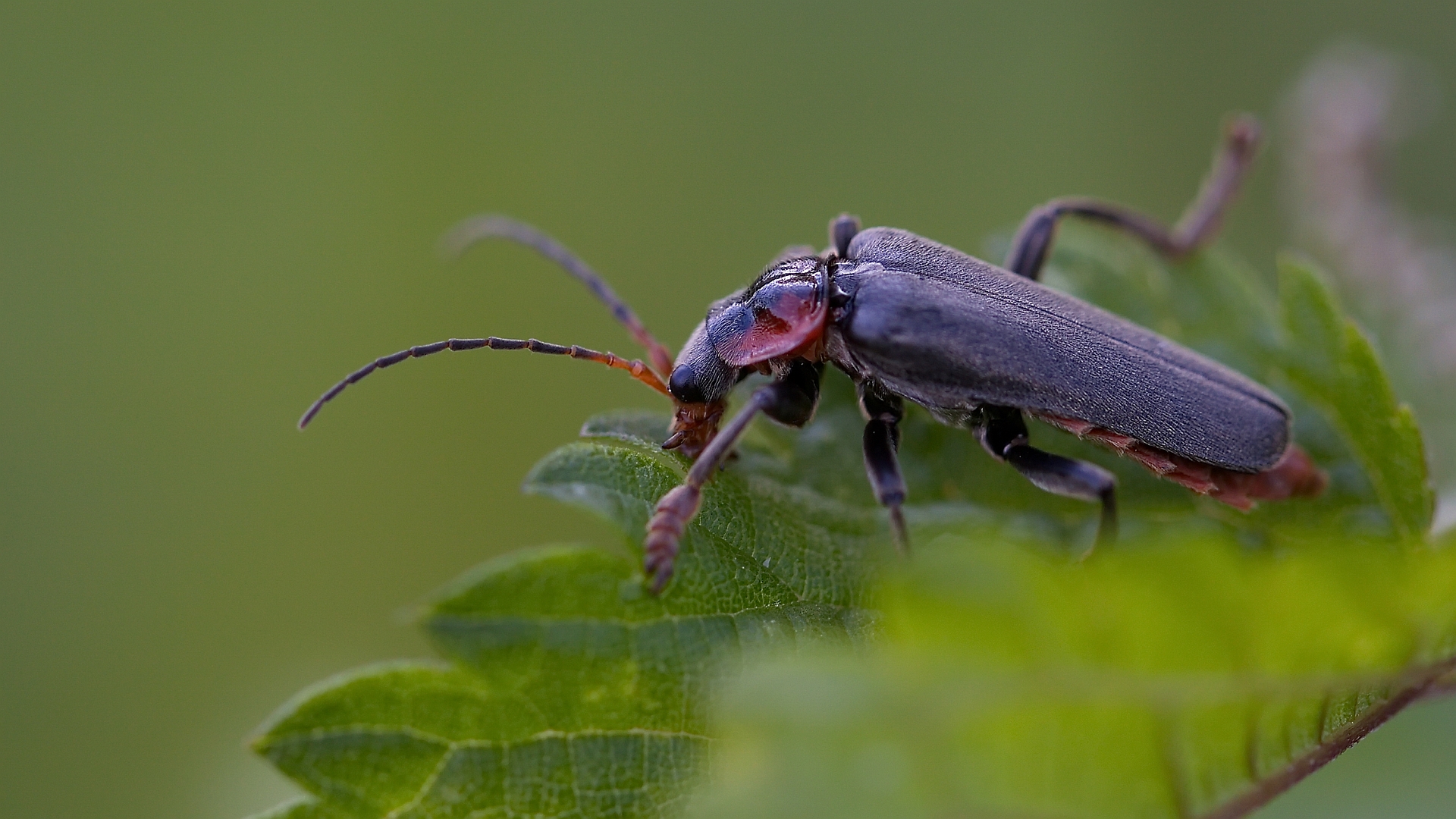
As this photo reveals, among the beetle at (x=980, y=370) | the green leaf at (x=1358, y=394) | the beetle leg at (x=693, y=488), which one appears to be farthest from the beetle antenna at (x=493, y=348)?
the green leaf at (x=1358, y=394)

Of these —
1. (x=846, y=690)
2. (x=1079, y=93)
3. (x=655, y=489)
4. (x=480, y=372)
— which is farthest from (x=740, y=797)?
(x=1079, y=93)

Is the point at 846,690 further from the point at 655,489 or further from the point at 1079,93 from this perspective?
the point at 1079,93

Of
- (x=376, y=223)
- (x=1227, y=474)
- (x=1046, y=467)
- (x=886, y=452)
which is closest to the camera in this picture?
(x=886, y=452)

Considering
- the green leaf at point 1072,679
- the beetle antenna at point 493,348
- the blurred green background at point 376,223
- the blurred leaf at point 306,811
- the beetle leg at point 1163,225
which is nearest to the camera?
the green leaf at point 1072,679

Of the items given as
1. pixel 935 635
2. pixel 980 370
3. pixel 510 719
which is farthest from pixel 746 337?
pixel 935 635

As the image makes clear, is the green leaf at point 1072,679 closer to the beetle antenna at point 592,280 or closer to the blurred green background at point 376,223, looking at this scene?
the beetle antenna at point 592,280

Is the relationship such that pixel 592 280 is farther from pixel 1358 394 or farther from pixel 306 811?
pixel 1358 394
